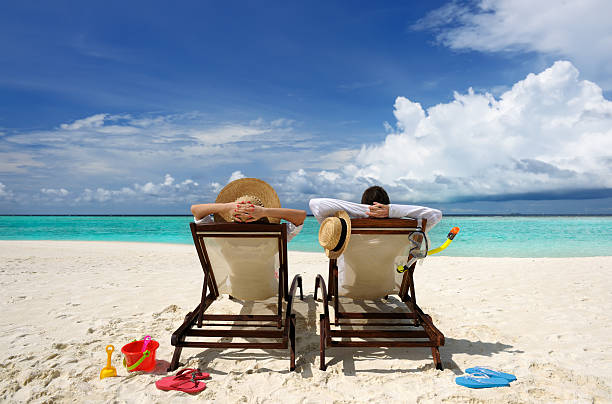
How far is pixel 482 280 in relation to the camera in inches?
277

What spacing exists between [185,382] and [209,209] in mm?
1485

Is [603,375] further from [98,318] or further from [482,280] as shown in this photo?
[98,318]

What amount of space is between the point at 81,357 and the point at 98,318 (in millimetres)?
1317

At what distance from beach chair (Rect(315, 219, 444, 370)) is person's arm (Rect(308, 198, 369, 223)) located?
119mm

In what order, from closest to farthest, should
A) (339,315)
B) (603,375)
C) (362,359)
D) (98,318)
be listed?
(603,375), (362,359), (339,315), (98,318)

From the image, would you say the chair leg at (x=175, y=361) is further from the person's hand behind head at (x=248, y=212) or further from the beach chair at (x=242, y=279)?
the person's hand behind head at (x=248, y=212)

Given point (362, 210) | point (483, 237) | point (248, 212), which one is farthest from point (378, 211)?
point (483, 237)

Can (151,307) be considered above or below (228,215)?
below

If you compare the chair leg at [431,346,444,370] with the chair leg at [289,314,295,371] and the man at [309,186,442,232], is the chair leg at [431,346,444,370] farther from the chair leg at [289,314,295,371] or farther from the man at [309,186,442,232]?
the chair leg at [289,314,295,371]

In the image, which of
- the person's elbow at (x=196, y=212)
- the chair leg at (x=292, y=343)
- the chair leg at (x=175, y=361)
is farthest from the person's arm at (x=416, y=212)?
the chair leg at (x=175, y=361)

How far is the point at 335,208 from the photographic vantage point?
139 inches

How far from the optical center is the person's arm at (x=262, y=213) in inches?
134

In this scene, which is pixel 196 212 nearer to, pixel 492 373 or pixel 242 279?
pixel 242 279

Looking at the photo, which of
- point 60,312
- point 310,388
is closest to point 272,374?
point 310,388
